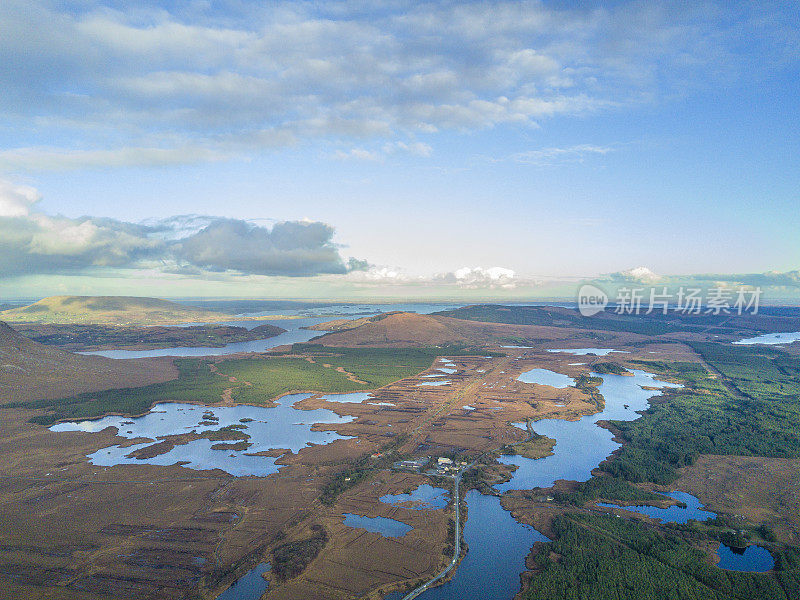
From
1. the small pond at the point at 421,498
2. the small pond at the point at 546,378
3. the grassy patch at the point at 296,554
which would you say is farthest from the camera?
the small pond at the point at 546,378

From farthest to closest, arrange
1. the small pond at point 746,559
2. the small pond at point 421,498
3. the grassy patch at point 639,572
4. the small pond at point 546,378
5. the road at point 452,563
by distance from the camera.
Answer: the small pond at point 546,378 < the small pond at point 421,498 < the small pond at point 746,559 < the road at point 452,563 < the grassy patch at point 639,572

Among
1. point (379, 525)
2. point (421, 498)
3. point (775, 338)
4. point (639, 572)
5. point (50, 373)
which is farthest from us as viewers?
point (775, 338)

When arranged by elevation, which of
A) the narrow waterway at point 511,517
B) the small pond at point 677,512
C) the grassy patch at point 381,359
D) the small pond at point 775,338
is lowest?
the grassy patch at point 381,359

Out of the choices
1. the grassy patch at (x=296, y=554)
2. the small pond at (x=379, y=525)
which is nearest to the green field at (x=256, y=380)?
the small pond at (x=379, y=525)

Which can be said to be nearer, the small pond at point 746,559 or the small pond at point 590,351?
the small pond at point 746,559

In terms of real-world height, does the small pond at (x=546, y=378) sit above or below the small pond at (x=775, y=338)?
below

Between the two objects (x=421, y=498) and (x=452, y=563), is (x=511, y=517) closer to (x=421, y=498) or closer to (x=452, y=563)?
(x=421, y=498)

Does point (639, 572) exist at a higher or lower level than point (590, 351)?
higher

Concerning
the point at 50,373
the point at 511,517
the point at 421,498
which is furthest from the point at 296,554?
the point at 50,373

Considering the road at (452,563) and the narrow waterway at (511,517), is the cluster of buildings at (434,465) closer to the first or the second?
the road at (452,563)
